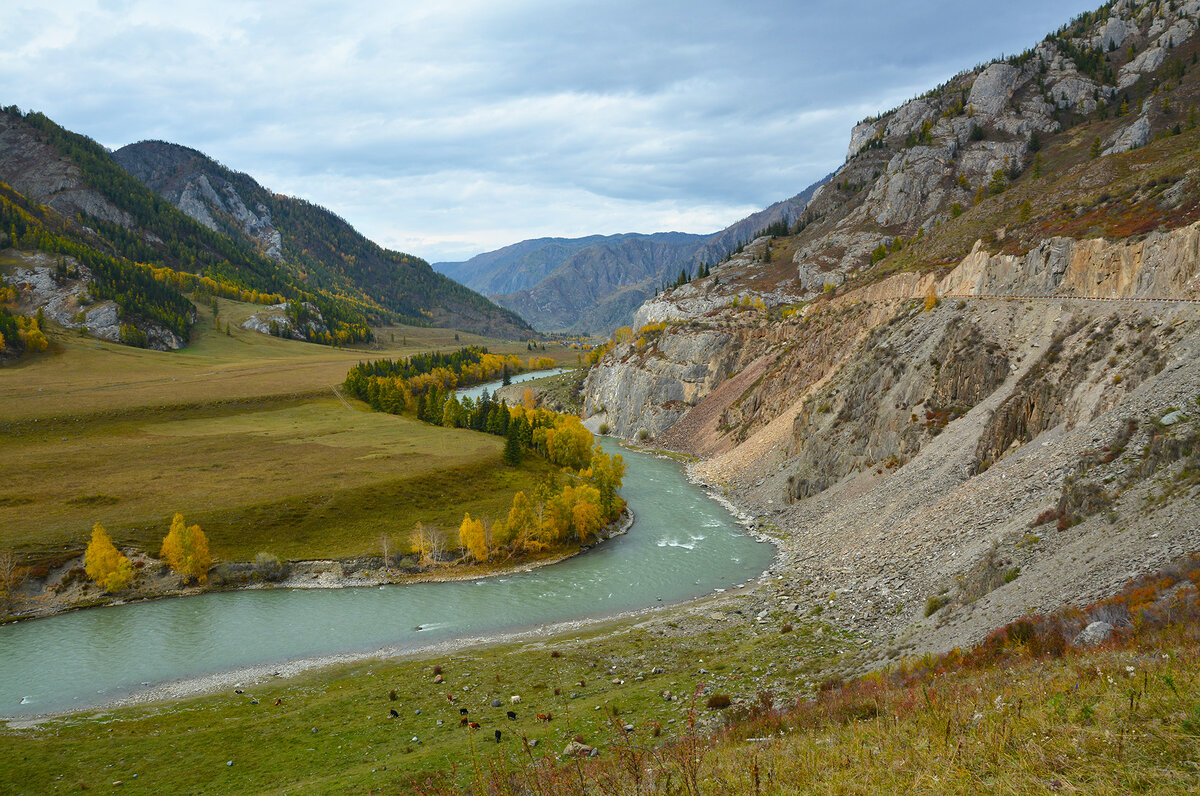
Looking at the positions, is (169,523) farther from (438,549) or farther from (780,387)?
(780,387)

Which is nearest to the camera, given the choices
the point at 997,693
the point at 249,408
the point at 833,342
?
the point at 997,693

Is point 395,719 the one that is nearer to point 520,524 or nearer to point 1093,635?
point 1093,635

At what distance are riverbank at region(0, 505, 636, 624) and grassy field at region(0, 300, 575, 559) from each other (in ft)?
6.00

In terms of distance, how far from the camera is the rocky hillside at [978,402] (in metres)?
27.1

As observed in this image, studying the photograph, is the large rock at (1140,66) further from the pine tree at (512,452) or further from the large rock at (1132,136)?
the pine tree at (512,452)

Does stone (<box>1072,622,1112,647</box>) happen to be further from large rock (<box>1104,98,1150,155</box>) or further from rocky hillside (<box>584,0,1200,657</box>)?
large rock (<box>1104,98,1150,155</box>)

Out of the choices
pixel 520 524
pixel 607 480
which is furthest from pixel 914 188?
pixel 520 524

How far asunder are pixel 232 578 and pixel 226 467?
86.9 ft

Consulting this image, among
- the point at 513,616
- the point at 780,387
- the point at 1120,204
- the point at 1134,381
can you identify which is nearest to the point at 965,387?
the point at 1134,381

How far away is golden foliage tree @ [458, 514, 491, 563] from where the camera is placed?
56312 mm

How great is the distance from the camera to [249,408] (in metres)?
111

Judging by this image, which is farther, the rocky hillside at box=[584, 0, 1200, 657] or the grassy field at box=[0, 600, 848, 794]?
the rocky hillside at box=[584, 0, 1200, 657]

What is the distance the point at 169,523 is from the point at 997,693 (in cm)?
6760

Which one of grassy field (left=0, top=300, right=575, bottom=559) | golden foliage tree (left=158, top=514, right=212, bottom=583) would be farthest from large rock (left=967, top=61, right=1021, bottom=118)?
golden foliage tree (left=158, top=514, right=212, bottom=583)
